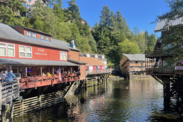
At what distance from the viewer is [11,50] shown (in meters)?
18.0

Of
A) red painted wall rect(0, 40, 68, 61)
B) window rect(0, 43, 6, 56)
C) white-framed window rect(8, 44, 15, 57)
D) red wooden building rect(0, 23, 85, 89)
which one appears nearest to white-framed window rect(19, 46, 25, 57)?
red wooden building rect(0, 23, 85, 89)

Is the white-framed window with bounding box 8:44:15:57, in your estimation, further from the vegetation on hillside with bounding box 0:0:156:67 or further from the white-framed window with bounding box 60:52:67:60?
the vegetation on hillside with bounding box 0:0:156:67

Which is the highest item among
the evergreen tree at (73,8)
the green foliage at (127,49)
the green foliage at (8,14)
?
the evergreen tree at (73,8)

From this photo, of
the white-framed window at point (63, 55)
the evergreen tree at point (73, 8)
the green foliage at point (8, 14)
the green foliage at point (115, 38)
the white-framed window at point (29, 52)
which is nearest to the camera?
the white-framed window at point (29, 52)

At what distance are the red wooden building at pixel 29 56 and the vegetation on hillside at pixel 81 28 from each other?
26579 millimetres

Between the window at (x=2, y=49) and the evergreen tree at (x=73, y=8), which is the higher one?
the evergreen tree at (x=73, y=8)

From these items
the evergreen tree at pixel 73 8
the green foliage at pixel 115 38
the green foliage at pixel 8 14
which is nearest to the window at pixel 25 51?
the green foliage at pixel 8 14

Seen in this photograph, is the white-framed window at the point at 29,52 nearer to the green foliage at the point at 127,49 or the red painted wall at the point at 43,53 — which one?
the red painted wall at the point at 43,53

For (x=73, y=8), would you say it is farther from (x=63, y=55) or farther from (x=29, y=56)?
(x=29, y=56)

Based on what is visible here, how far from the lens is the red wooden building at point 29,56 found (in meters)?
16.7

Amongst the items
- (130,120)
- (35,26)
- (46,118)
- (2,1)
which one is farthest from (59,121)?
(2,1)

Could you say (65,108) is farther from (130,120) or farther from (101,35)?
(101,35)

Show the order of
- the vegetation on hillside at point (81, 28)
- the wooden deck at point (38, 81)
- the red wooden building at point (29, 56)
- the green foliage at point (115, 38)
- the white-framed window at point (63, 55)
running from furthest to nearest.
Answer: the green foliage at point (115, 38) → the vegetation on hillside at point (81, 28) → the white-framed window at point (63, 55) → the red wooden building at point (29, 56) → the wooden deck at point (38, 81)

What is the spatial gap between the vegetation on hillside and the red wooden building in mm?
26579
